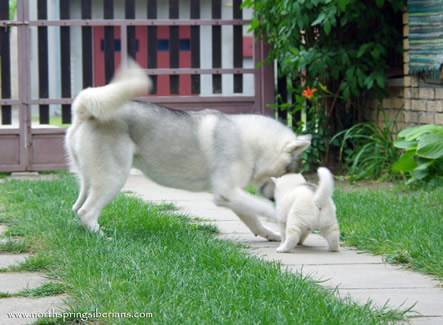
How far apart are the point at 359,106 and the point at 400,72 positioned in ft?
2.11

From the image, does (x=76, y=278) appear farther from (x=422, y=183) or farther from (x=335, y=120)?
(x=335, y=120)

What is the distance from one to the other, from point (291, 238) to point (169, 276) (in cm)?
119

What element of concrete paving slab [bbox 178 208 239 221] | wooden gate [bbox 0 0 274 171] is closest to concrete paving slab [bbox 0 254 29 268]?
concrete paving slab [bbox 178 208 239 221]

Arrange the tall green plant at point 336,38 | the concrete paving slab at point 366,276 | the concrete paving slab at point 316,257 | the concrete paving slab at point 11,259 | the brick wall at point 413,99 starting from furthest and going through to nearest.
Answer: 1. the tall green plant at point 336,38
2. the brick wall at point 413,99
3. the concrete paving slab at point 316,257
4. the concrete paving slab at point 11,259
5. the concrete paving slab at point 366,276

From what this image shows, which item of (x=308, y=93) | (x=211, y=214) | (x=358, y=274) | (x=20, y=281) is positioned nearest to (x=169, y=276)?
(x=20, y=281)

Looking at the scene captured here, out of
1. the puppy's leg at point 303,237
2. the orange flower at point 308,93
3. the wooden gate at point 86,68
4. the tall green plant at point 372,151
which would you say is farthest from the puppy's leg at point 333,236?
the wooden gate at point 86,68

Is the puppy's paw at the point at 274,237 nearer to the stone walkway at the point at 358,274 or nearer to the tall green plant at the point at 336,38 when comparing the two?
the stone walkway at the point at 358,274

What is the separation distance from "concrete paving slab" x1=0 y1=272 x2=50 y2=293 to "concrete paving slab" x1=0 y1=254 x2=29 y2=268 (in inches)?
7.6

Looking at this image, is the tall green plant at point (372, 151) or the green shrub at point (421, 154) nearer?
the green shrub at point (421, 154)

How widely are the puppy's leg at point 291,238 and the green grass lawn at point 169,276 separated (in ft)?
0.94

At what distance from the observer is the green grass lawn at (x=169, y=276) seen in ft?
8.22

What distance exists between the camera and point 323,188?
3826 millimetres

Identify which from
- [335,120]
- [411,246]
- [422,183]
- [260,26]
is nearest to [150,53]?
[260,26]

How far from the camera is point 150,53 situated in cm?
872
